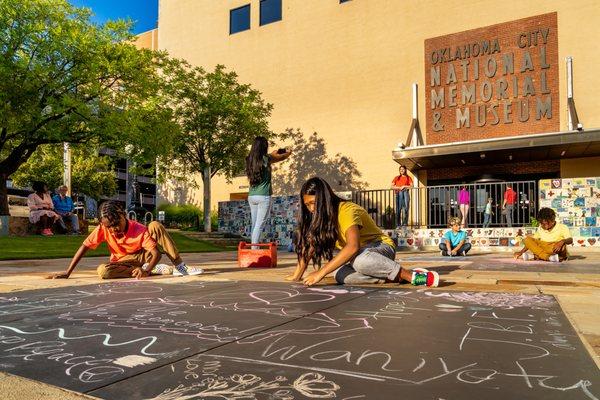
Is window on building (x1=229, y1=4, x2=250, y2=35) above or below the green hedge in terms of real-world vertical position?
above

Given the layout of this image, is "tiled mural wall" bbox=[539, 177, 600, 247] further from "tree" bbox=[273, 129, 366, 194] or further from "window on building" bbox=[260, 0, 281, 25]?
"window on building" bbox=[260, 0, 281, 25]

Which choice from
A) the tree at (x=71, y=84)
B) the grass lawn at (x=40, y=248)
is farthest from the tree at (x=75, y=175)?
the grass lawn at (x=40, y=248)

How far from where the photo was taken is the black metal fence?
13242 millimetres

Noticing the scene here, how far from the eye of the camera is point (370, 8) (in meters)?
21.6

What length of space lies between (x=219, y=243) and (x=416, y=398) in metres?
15.8

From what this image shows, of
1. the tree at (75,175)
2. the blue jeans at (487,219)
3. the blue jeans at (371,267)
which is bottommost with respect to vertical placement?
the blue jeans at (371,267)

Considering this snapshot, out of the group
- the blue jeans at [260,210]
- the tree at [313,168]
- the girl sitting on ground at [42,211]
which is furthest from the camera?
the tree at [313,168]

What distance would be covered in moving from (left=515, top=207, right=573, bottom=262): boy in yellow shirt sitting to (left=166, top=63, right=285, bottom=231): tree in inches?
518

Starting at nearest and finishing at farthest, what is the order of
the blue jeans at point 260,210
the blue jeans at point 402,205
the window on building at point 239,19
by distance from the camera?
1. the blue jeans at point 260,210
2. the blue jeans at point 402,205
3. the window on building at point 239,19

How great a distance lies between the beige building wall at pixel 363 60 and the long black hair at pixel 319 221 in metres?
16.2

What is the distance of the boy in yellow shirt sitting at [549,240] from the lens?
830 centimetres

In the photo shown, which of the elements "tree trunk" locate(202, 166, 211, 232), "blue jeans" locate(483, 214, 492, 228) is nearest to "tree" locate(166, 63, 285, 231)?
"tree trunk" locate(202, 166, 211, 232)

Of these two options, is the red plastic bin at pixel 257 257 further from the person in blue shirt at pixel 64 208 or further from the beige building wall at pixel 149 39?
the beige building wall at pixel 149 39

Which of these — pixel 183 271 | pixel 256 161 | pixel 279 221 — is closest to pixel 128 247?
pixel 183 271
